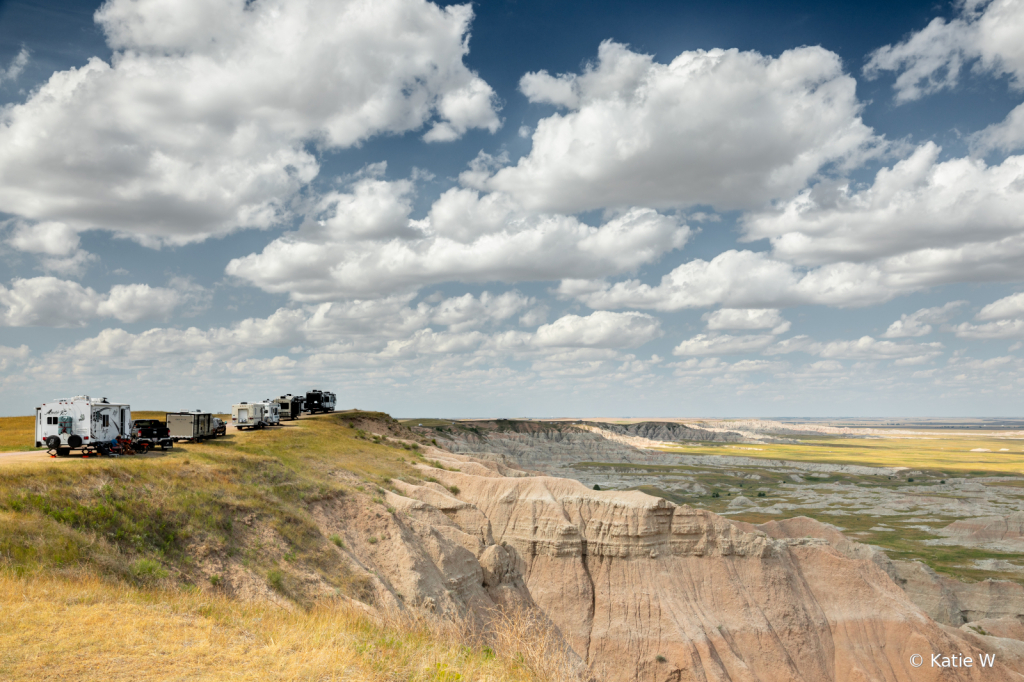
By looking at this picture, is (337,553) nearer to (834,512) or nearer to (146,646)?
(146,646)

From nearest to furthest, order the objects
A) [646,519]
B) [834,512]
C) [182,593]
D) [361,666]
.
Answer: [361,666], [182,593], [646,519], [834,512]

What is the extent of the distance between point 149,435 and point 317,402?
53.3 m

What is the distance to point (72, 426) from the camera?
28.5 metres

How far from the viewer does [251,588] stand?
20.2 m

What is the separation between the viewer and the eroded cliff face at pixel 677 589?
109ft

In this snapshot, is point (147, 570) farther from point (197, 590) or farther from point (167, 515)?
point (167, 515)

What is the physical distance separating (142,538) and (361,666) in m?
13.0

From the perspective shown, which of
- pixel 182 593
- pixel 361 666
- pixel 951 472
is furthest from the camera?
pixel 951 472

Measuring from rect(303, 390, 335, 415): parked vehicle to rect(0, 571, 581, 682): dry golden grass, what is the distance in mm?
73128

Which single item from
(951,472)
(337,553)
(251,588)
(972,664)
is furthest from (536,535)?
(951,472)

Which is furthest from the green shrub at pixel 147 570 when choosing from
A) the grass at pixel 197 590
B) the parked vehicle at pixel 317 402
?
the parked vehicle at pixel 317 402

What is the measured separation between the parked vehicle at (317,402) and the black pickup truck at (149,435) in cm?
4998

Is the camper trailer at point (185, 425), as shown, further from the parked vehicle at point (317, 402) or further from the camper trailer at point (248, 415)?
the parked vehicle at point (317, 402)

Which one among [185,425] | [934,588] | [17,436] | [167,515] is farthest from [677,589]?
[17,436]
